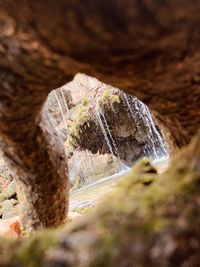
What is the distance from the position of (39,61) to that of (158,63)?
0.66m

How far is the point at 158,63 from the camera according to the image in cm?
221

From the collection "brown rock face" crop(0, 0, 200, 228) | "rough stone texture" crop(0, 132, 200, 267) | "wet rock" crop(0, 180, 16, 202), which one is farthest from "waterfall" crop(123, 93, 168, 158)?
"rough stone texture" crop(0, 132, 200, 267)

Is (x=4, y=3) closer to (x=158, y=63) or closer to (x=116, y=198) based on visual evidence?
(x=158, y=63)

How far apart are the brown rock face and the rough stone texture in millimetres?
927

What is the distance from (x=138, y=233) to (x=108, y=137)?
10.3 meters

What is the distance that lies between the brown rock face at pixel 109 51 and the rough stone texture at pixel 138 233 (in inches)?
36.5

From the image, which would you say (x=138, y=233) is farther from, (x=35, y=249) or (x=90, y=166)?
(x=90, y=166)

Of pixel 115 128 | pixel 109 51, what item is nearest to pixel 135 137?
pixel 115 128

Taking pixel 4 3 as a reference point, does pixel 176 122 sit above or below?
below

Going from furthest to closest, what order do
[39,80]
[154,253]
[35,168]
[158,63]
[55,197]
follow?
[55,197], [35,168], [39,80], [158,63], [154,253]

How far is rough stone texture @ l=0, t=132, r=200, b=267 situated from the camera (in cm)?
113

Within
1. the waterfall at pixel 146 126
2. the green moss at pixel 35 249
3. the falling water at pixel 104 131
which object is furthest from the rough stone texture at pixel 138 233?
the falling water at pixel 104 131

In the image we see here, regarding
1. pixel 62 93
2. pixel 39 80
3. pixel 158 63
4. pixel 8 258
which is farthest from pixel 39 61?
pixel 62 93

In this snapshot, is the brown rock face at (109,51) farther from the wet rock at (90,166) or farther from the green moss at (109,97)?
the wet rock at (90,166)
